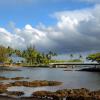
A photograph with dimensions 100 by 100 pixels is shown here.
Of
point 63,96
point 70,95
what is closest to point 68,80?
point 70,95

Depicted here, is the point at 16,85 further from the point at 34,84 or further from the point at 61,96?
the point at 61,96

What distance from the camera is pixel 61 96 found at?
58656mm

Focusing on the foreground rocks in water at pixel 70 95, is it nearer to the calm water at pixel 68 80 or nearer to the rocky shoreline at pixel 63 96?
the rocky shoreline at pixel 63 96

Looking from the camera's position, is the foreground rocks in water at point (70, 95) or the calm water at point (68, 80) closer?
the foreground rocks in water at point (70, 95)

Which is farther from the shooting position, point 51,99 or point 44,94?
point 44,94

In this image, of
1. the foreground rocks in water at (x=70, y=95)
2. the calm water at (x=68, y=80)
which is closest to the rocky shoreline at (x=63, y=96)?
the foreground rocks in water at (x=70, y=95)

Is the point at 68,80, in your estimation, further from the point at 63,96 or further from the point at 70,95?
the point at 63,96

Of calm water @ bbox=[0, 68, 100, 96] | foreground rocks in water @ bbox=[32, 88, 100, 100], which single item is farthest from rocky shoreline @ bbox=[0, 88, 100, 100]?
calm water @ bbox=[0, 68, 100, 96]

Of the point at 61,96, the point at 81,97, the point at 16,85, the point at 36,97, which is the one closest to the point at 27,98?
the point at 36,97

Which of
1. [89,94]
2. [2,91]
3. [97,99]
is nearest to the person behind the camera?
[97,99]

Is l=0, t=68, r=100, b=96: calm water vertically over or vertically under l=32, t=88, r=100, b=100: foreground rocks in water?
over

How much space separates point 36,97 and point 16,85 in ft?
89.1

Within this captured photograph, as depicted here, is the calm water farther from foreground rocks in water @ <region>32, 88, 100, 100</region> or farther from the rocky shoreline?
foreground rocks in water @ <region>32, 88, 100, 100</region>

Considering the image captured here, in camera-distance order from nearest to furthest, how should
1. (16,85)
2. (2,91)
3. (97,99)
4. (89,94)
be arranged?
(97,99) → (89,94) → (2,91) → (16,85)
